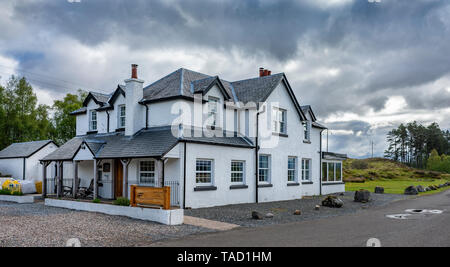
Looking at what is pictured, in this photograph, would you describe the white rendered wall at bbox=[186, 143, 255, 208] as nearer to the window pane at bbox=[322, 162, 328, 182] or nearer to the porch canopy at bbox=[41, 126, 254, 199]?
the porch canopy at bbox=[41, 126, 254, 199]

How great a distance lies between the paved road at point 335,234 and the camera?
1067cm

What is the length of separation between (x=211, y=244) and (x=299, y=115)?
19.1 meters

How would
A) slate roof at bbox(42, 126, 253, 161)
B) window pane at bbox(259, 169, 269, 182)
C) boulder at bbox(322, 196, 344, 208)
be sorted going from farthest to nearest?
window pane at bbox(259, 169, 269, 182) → boulder at bbox(322, 196, 344, 208) → slate roof at bbox(42, 126, 253, 161)

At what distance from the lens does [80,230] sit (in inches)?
509

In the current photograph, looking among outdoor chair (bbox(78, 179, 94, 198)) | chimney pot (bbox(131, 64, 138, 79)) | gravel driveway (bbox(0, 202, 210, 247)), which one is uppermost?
chimney pot (bbox(131, 64, 138, 79))

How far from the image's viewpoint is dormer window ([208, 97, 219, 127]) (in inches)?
900

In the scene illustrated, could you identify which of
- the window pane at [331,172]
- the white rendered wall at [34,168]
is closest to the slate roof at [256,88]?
the window pane at [331,172]

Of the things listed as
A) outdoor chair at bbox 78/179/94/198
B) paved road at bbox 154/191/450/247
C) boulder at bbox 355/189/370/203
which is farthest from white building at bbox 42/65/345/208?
paved road at bbox 154/191/450/247

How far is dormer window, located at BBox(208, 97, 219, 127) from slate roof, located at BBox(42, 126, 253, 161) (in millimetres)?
1181

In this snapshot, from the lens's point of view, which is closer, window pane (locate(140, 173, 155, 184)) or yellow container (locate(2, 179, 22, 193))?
window pane (locate(140, 173, 155, 184))

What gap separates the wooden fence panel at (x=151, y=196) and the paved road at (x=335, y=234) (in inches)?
116

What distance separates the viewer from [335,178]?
114ft

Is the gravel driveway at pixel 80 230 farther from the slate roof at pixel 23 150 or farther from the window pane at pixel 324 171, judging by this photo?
the window pane at pixel 324 171
